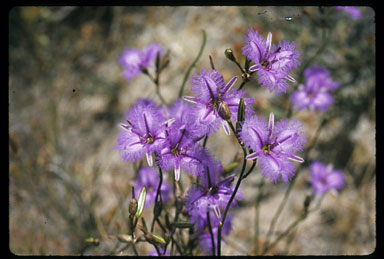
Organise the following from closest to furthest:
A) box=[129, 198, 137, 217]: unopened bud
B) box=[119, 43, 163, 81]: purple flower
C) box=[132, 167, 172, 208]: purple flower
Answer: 1. box=[129, 198, 137, 217]: unopened bud
2. box=[132, 167, 172, 208]: purple flower
3. box=[119, 43, 163, 81]: purple flower

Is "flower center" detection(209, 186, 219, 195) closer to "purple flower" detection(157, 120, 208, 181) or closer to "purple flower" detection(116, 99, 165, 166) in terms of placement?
"purple flower" detection(157, 120, 208, 181)

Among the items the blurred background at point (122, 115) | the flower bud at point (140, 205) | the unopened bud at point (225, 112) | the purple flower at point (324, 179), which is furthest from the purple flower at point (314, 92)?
the flower bud at point (140, 205)

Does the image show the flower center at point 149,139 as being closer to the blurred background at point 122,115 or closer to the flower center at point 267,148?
the flower center at point 267,148

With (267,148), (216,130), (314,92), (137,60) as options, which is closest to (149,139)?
(216,130)

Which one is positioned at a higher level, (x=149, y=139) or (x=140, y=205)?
(x=149, y=139)

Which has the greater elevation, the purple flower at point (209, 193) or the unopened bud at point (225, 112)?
the unopened bud at point (225, 112)

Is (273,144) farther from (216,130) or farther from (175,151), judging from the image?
(175,151)

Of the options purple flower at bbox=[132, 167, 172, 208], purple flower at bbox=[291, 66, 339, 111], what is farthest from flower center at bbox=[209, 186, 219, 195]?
purple flower at bbox=[291, 66, 339, 111]
